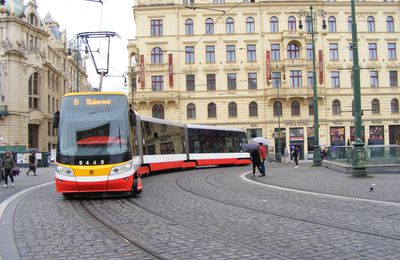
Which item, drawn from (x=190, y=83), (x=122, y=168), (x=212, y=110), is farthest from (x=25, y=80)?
(x=122, y=168)

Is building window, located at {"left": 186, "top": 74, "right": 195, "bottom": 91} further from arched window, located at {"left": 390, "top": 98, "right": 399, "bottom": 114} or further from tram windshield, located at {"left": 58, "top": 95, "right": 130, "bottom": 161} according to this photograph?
tram windshield, located at {"left": 58, "top": 95, "right": 130, "bottom": 161}

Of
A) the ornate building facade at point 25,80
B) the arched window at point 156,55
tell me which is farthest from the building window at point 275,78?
the ornate building facade at point 25,80

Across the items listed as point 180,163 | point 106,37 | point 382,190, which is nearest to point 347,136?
point 180,163

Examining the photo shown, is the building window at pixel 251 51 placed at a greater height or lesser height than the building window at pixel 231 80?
greater

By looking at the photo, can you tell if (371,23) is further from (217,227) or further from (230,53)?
(217,227)

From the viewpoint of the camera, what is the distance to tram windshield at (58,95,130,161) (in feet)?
40.0

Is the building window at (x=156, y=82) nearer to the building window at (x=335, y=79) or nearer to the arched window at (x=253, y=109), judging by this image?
the arched window at (x=253, y=109)

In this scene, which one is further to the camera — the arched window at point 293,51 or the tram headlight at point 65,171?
the arched window at point 293,51

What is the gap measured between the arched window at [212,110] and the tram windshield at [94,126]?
39371 mm

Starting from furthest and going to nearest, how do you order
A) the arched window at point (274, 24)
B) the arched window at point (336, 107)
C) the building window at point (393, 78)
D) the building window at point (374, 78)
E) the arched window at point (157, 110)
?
the building window at point (393, 78)
the building window at point (374, 78)
the arched window at point (274, 24)
the arched window at point (336, 107)
the arched window at point (157, 110)

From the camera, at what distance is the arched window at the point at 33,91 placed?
203ft

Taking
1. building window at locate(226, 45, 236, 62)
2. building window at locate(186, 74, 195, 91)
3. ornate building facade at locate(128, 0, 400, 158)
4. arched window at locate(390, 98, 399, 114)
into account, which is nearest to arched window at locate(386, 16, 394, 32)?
ornate building facade at locate(128, 0, 400, 158)

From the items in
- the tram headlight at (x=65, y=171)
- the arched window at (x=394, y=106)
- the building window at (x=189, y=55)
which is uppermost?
the building window at (x=189, y=55)

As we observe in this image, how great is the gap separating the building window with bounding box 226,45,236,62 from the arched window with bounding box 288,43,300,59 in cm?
658
